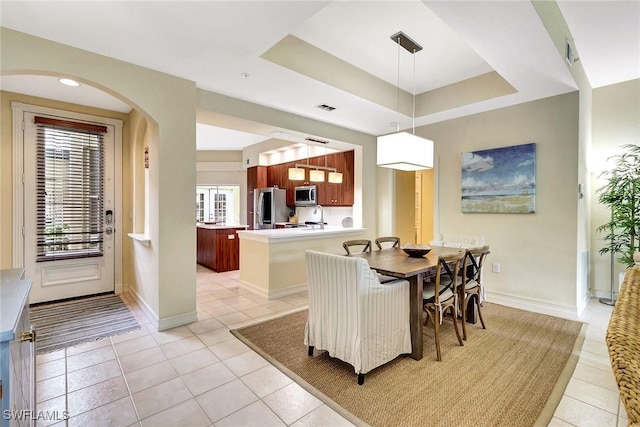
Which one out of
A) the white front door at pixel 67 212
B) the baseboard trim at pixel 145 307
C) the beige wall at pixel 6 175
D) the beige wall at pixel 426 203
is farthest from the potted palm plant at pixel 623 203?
the beige wall at pixel 6 175

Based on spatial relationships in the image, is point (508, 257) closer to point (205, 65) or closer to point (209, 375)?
point (209, 375)

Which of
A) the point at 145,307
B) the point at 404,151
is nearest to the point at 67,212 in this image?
the point at 145,307

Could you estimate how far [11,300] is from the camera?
115cm

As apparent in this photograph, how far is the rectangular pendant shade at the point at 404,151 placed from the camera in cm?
279

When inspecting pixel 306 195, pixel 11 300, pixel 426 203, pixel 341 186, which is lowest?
pixel 11 300

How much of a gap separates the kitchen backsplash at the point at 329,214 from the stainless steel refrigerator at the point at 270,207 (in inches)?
13.7

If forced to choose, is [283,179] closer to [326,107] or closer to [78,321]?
[326,107]

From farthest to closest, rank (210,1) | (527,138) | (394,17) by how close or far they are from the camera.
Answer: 1. (527,138)
2. (394,17)
3. (210,1)

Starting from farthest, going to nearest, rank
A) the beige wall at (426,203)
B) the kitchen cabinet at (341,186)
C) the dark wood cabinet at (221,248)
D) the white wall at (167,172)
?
1. the beige wall at (426,203)
2. the dark wood cabinet at (221,248)
3. the kitchen cabinet at (341,186)
4. the white wall at (167,172)

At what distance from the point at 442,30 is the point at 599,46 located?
184 centimetres

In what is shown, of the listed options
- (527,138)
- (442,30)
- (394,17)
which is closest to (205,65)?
(394,17)

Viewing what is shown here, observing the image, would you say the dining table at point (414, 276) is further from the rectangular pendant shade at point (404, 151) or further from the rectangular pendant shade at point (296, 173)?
the rectangular pendant shade at point (296, 173)

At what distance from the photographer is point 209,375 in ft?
7.29

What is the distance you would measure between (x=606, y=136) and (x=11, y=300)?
592cm
